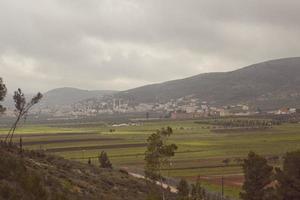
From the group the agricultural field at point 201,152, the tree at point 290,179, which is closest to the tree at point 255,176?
the tree at point 290,179

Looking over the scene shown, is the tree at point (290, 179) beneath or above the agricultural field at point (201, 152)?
above

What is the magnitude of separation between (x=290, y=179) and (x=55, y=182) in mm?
21074

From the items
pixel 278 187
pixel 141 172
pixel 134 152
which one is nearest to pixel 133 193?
pixel 278 187

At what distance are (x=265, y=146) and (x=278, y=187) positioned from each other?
89686mm

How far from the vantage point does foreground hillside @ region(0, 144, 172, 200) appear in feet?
91.5

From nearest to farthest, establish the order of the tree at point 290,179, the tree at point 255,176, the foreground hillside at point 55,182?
1. the foreground hillside at point 55,182
2. the tree at point 290,179
3. the tree at point 255,176

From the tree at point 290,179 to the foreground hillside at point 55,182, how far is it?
13821 millimetres

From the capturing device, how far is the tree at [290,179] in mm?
45312

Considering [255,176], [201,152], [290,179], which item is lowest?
[201,152]

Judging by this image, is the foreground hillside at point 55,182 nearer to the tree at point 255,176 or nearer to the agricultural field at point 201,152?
the tree at point 255,176

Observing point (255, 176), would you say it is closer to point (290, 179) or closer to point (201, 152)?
point (290, 179)

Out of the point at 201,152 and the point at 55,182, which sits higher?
the point at 55,182

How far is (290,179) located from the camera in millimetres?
45625

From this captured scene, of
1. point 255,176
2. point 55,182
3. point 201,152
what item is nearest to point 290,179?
point 255,176
